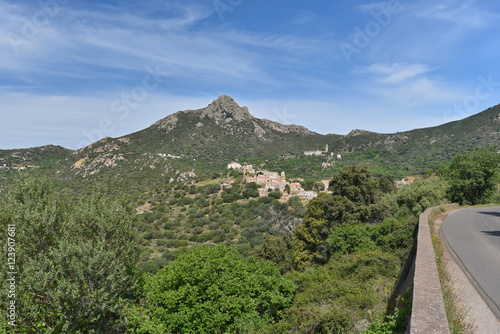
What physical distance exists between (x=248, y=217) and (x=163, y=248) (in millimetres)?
19327

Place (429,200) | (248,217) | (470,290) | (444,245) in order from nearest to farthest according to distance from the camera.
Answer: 1. (470,290)
2. (444,245)
3. (429,200)
4. (248,217)

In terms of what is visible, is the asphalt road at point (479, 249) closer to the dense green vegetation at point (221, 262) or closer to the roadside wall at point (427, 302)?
the roadside wall at point (427, 302)

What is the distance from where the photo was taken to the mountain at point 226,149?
305 feet

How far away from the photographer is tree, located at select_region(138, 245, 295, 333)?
32.8 ft

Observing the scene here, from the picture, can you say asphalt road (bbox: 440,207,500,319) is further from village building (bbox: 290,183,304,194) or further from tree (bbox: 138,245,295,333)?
village building (bbox: 290,183,304,194)

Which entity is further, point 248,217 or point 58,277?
point 248,217

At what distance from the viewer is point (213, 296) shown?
34.5ft

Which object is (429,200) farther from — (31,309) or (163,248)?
(163,248)

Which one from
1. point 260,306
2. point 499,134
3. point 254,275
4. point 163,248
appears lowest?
point 163,248

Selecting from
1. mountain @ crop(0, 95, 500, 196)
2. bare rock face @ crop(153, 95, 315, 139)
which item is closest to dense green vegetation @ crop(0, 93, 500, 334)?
mountain @ crop(0, 95, 500, 196)

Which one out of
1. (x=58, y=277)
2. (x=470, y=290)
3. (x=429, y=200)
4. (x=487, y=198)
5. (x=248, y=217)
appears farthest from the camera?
(x=248, y=217)

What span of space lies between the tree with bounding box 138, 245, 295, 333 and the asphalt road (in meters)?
6.16

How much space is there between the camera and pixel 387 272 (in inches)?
401

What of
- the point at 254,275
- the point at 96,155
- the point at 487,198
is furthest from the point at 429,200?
the point at 96,155
